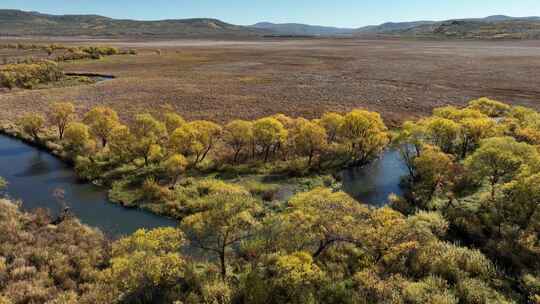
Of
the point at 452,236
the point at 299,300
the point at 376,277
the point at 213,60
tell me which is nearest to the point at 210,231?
the point at 299,300

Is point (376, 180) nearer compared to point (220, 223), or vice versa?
point (220, 223)

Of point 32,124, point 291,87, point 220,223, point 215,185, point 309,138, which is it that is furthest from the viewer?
point 291,87

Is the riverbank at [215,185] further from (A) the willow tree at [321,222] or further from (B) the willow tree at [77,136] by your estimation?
(A) the willow tree at [321,222]

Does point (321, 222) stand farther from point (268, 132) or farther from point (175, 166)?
point (268, 132)

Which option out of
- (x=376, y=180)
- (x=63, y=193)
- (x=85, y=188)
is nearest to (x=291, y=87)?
(x=376, y=180)

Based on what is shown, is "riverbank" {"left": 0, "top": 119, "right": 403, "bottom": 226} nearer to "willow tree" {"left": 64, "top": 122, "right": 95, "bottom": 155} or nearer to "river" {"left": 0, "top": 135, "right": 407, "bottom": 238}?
"river" {"left": 0, "top": 135, "right": 407, "bottom": 238}

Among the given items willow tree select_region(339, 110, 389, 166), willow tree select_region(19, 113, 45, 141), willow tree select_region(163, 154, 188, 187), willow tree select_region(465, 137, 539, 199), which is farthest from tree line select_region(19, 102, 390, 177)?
willow tree select_region(465, 137, 539, 199)

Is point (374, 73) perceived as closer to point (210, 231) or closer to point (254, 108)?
point (254, 108)
